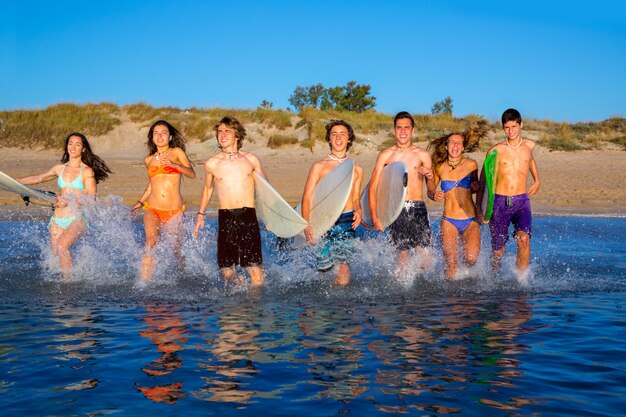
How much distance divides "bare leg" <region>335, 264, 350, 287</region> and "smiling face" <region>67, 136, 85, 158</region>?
9.99 ft

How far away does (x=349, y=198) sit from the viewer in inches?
281

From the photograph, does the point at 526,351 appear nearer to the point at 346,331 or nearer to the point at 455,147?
the point at 346,331

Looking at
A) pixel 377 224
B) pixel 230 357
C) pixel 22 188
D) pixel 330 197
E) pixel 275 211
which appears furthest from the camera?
pixel 22 188

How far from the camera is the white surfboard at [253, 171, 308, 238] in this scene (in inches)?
285

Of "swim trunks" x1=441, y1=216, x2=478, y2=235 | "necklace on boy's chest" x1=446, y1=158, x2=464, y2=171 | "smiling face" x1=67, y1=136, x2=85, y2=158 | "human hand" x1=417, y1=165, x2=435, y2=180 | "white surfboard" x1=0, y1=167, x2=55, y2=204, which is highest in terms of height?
"smiling face" x1=67, y1=136, x2=85, y2=158

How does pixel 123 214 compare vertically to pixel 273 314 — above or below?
above

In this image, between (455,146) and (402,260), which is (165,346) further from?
(455,146)

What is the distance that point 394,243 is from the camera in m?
7.55

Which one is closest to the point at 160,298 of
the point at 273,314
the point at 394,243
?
the point at 273,314

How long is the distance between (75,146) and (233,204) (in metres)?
2.02

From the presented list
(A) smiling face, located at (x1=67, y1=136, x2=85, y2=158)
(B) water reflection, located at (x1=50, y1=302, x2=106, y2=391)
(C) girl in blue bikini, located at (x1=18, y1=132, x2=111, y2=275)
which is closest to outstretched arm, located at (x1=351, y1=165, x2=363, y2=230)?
(B) water reflection, located at (x1=50, y1=302, x2=106, y2=391)

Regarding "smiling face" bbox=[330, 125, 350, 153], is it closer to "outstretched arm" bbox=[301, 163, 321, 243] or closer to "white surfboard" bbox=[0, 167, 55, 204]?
"outstretched arm" bbox=[301, 163, 321, 243]

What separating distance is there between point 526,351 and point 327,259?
2.54 metres

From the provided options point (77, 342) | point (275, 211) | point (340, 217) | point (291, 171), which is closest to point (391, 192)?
point (340, 217)
